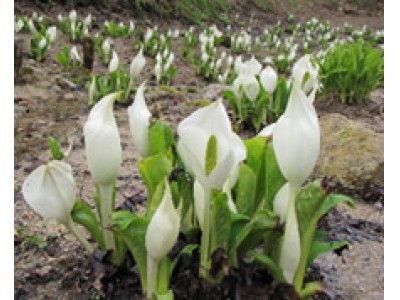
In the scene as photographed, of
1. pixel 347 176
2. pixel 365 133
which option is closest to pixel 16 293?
pixel 347 176

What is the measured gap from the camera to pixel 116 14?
9.52 m

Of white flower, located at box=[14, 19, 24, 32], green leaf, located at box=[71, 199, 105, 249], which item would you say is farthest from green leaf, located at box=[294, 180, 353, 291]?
white flower, located at box=[14, 19, 24, 32]

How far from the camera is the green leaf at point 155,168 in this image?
163 cm

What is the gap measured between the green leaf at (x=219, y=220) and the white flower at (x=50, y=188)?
407 mm

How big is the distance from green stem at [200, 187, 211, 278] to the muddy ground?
5cm

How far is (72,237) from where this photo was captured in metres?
2.26

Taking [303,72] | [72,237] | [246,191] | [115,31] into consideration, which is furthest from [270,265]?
[115,31]

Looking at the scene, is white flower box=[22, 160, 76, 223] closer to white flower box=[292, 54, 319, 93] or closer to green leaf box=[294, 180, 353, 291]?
green leaf box=[294, 180, 353, 291]

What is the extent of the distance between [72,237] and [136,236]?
774 millimetres

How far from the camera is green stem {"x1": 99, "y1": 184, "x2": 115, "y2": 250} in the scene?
5.46 ft

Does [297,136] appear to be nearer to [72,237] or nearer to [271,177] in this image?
[271,177]

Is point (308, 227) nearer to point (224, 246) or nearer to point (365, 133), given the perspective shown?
point (224, 246)

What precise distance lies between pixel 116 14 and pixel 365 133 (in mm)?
7149

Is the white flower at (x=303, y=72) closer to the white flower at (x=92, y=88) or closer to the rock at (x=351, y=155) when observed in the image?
the rock at (x=351, y=155)
